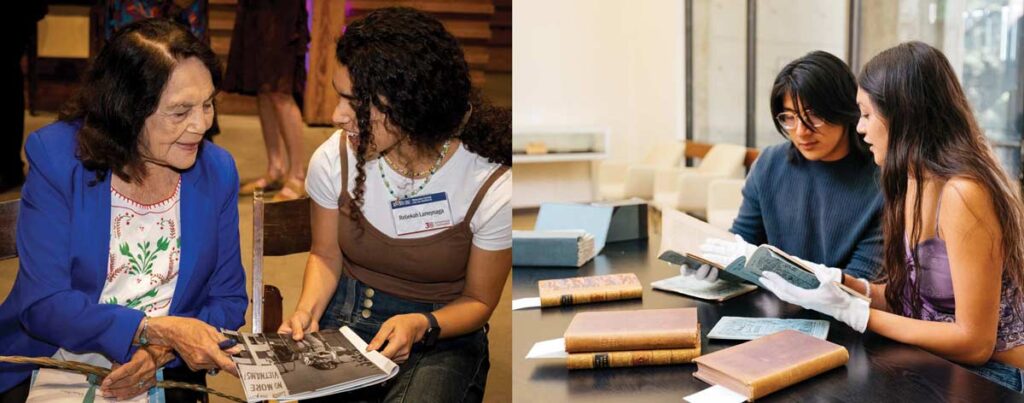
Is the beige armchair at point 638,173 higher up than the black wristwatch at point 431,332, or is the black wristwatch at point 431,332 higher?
the black wristwatch at point 431,332

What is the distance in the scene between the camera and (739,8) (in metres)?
7.84

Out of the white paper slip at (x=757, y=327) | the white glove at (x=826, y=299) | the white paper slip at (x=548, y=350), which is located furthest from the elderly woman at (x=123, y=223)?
the white glove at (x=826, y=299)

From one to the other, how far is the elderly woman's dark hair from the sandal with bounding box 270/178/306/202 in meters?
0.22

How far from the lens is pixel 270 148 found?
1.38m

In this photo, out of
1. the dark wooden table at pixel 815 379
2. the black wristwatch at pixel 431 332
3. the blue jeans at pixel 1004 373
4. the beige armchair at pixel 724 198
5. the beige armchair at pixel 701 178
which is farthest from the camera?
the beige armchair at pixel 701 178

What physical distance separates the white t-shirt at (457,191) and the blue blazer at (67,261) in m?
0.22

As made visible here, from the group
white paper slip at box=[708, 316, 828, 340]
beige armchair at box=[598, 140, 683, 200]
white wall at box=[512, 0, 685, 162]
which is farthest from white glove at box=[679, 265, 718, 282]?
white wall at box=[512, 0, 685, 162]

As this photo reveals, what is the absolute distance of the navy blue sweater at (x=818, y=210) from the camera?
2152 mm

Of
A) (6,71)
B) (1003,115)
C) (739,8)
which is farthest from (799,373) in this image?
(739,8)

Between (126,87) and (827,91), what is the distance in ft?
5.26

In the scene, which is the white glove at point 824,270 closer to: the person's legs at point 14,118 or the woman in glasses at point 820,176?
the woman in glasses at point 820,176

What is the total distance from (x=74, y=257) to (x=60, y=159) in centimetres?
13

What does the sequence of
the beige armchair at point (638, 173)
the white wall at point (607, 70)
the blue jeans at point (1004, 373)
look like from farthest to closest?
1. the white wall at point (607, 70)
2. the beige armchair at point (638, 173)
3. the blue jeans at point (1004, 373)

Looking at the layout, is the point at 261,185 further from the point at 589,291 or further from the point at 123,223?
the point at 589,291
